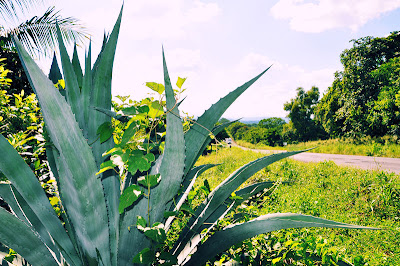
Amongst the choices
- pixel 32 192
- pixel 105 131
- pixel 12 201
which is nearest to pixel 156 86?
pixel 105 131

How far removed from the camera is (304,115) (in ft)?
110

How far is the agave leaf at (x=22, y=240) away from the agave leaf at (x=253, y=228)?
2.04 feet

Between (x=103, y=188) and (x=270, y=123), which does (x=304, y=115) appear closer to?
(x=270, y=123)

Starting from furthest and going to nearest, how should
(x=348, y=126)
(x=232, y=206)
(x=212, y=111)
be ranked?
(x=348, y=126)
(x=232, y=206)
(x=212, y=111)

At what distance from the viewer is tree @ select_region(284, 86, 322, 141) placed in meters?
32.6

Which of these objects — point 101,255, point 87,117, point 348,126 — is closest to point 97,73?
point 87,117

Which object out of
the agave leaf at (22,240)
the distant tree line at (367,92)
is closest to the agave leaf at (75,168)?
the agave leaf at (22,240)

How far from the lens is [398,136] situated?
651 inches

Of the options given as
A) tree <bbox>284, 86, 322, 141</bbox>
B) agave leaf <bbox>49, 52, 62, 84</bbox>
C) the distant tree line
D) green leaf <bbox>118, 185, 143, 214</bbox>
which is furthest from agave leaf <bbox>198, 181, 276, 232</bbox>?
tree <bbox>284, 86, 322, 141</bbox>

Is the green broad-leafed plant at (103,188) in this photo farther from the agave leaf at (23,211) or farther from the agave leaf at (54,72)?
the agave leaf at (54,72)

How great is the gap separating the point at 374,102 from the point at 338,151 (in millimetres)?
6000

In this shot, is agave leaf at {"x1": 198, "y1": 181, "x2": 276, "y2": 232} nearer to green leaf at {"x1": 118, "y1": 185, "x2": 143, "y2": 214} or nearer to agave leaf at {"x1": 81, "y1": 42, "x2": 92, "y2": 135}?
green leaf at {"x1": 118, "y1": 185, "x2": 143, "y2": 214}

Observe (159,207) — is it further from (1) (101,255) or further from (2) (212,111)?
(2) (212,111)

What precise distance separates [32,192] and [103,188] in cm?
31
